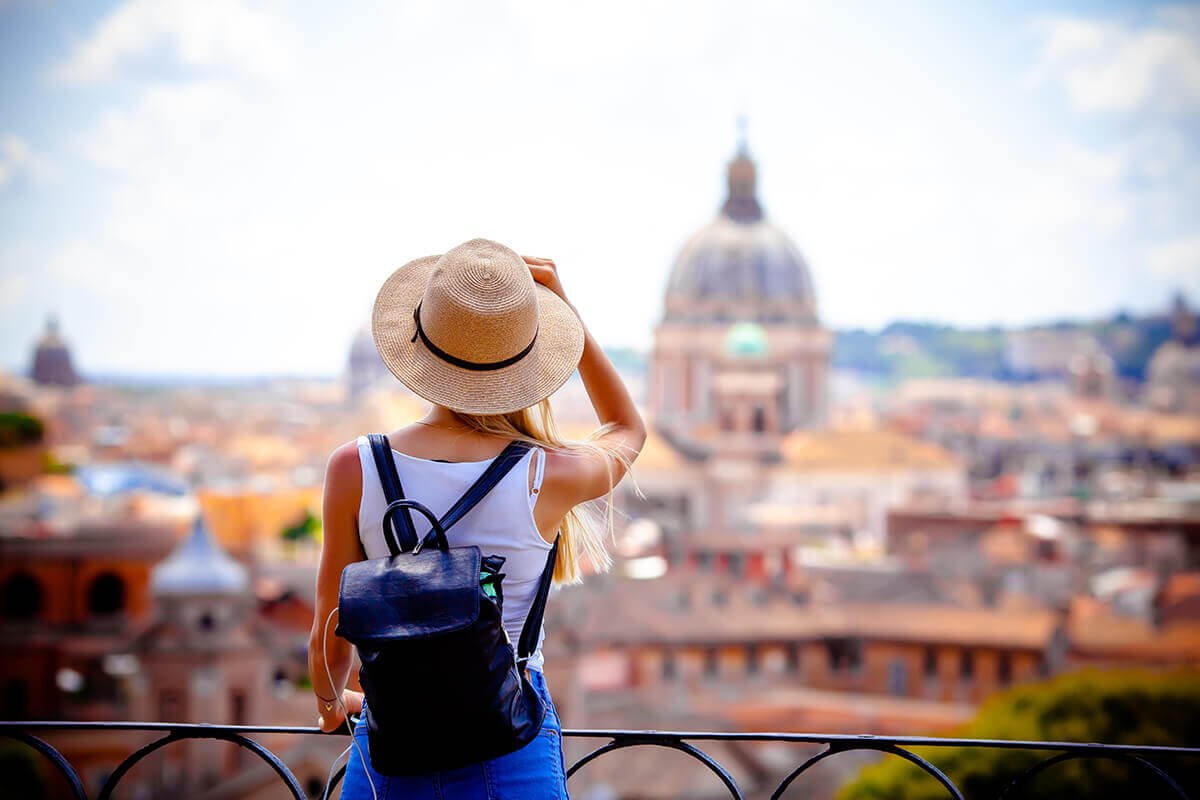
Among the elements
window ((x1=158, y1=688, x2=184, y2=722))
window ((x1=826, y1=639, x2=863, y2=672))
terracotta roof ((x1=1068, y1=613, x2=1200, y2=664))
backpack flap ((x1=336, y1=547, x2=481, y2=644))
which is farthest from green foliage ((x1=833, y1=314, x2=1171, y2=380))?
backpack flap ((x1=336, y1=547, x2=481, y2=644))

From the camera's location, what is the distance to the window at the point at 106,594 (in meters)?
27.1

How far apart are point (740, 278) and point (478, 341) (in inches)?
1854

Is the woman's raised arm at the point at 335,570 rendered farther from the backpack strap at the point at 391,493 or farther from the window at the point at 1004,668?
the window at the point at 1004,668

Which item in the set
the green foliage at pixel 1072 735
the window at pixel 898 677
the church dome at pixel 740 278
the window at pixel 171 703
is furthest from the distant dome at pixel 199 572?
the church dome at pixel 740 278

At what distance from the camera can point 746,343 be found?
43906mm

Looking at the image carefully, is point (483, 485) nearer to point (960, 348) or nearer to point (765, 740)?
point (765, 740)

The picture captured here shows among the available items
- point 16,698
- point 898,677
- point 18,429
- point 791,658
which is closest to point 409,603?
point 898,677

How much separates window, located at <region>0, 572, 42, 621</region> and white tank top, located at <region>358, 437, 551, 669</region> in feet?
89.6

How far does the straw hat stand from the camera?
1.75m

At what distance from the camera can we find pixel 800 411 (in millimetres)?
48375

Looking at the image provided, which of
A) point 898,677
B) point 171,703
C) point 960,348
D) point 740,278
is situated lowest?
point 960,348

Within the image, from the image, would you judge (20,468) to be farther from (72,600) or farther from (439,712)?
(439,712)

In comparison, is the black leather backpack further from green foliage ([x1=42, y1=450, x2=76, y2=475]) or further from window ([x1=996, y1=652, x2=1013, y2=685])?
green foliage ([x1=42, y1=450, x2=76, y2=475])

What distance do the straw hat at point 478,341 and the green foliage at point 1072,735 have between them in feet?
43.8
